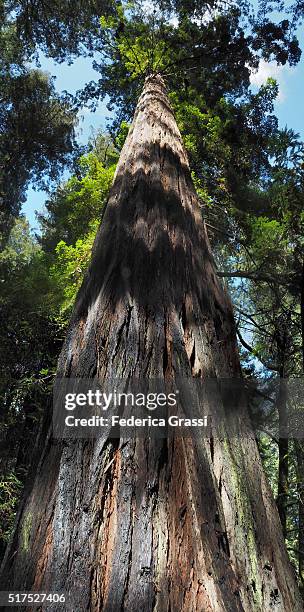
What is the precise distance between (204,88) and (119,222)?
8052 mm

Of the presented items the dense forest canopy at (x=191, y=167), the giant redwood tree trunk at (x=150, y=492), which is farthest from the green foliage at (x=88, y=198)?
the giant redwood tree trunk at (x=150, y=492)

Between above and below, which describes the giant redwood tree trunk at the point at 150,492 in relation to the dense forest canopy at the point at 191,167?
below

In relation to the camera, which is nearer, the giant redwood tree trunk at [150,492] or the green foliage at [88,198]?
the giant redwood tree trunk at [150,492]

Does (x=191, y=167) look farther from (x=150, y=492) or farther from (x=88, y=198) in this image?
(x=150, y=492)

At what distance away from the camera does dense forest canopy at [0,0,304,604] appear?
585cm

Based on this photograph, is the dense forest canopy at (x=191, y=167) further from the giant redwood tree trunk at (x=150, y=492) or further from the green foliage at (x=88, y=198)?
the giant redwood tree trunk at (x=150, y=492)

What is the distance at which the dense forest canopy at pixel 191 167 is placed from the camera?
585 centimetres

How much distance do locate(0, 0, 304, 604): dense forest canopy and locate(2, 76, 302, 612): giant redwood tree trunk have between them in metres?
3.24

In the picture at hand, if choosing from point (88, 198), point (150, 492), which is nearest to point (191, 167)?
point (88, 198)

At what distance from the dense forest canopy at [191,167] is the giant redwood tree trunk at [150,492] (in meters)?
3.24

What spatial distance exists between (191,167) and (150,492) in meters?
6.82

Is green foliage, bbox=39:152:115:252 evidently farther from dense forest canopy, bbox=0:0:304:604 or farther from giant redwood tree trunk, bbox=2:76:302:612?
giant redwood tree trunk, bbox=2:76:302:612

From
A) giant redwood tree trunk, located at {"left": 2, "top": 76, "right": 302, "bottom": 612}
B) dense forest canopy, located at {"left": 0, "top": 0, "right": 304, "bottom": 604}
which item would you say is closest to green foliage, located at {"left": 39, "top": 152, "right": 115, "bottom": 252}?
dense forest canopy, located at {"left": 0, "top": 0, "right": 304, "bottom": 604}

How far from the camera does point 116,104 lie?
10.4m
